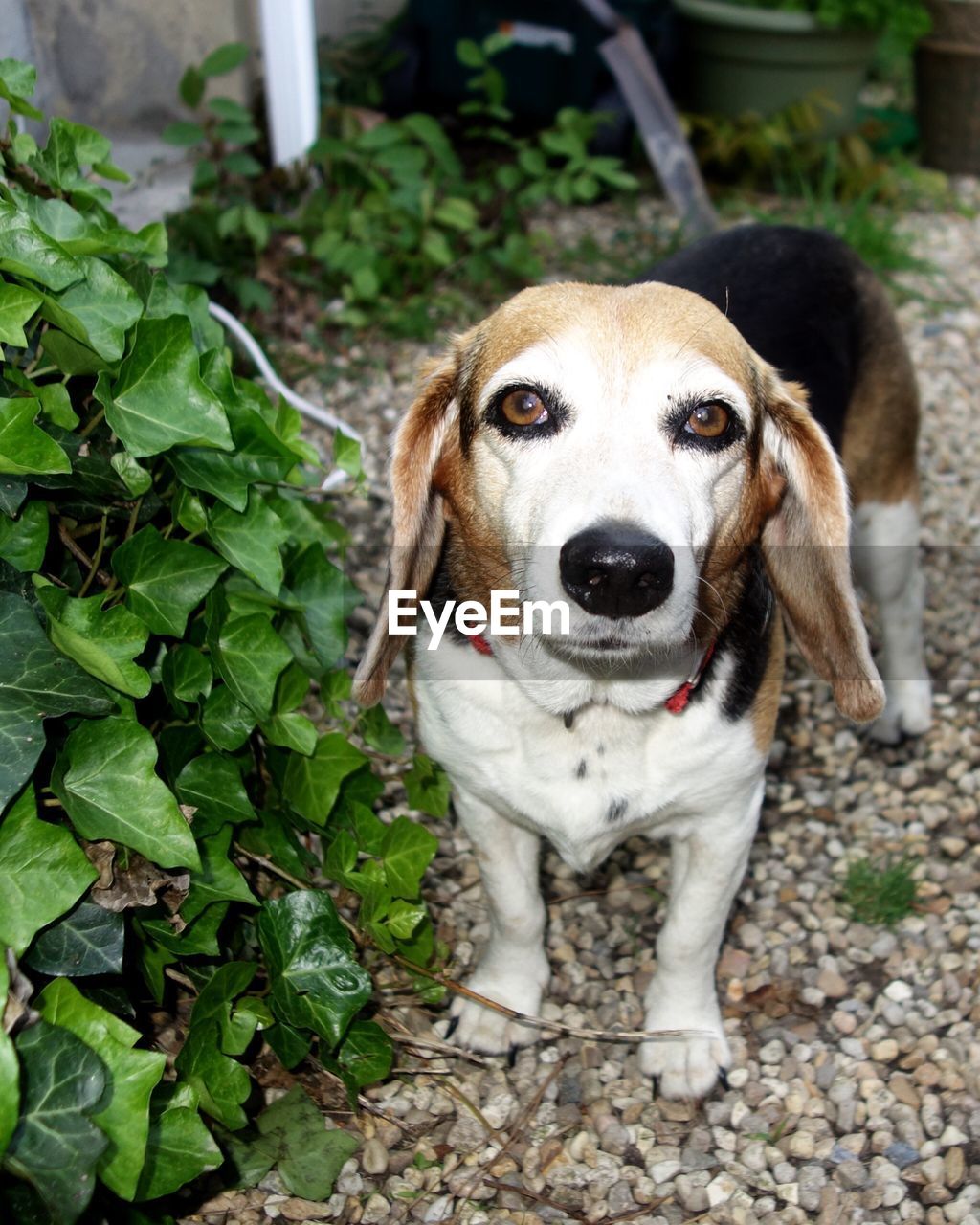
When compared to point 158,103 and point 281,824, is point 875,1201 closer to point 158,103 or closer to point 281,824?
point 281,824

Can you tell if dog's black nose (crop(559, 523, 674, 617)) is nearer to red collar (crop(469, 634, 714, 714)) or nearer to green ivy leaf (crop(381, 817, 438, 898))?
red collar (crop(469, 634, 714, 714))

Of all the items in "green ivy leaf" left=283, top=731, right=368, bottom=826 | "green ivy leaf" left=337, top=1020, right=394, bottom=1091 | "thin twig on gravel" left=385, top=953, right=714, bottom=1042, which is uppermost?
"green ivy leaf" left=283, top=731, right=368, bottom=826

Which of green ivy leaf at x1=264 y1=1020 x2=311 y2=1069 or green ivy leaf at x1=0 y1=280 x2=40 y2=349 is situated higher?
green ivy leaf at x1=0 y1=280 x2=40 y2=349

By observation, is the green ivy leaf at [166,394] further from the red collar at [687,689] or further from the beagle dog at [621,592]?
the red collar at [687,689]

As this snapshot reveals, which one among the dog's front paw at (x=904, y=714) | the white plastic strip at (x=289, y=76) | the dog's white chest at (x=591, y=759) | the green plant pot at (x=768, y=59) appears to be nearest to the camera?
the dog's white chest at (x=591, y=759)

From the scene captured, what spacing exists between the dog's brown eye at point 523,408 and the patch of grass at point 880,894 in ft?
5.05

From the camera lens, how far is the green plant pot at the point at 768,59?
6871 mm

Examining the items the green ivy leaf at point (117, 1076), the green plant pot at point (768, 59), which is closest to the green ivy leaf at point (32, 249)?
the green ivy leaf at point (117, 1076)

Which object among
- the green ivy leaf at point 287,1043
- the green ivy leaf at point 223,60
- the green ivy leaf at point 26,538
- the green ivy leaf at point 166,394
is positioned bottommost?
the green ivy leaf at point 287,1043

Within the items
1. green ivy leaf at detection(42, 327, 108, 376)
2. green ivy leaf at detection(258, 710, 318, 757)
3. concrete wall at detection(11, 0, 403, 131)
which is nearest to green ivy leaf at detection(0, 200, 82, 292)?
green ivy leaf at detection(42, 327, 108, 376)

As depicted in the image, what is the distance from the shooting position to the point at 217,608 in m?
2.27

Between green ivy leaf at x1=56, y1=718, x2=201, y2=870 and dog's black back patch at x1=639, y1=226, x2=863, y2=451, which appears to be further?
dog's black back patch at x1=639, y1=226, x2=863, y2=451

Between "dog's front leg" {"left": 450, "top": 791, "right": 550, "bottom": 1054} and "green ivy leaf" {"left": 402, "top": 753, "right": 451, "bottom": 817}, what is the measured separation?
0.07m

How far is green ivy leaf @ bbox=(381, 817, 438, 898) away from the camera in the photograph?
2406 mm
